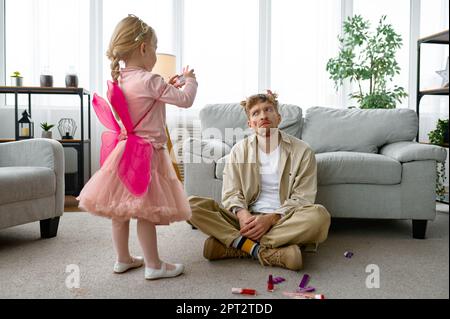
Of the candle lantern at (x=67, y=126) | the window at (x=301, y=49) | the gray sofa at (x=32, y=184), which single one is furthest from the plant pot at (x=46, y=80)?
the window at (x=301, y=49)

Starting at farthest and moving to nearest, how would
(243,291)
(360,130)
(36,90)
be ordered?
(36,90) → (360,130) → (243,291)

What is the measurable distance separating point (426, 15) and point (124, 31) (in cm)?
386

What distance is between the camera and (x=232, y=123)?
10.00 ft

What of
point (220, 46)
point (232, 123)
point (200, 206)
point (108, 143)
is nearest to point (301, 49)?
point (220, 46)

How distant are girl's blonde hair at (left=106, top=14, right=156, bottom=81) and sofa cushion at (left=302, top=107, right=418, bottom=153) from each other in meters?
1.58

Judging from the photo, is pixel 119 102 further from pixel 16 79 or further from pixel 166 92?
pixel 16 79

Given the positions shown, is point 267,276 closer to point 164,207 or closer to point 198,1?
Answer: point 164,207

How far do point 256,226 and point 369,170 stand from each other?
0.86m

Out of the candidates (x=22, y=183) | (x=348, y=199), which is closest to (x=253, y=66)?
(x=348, y=199)

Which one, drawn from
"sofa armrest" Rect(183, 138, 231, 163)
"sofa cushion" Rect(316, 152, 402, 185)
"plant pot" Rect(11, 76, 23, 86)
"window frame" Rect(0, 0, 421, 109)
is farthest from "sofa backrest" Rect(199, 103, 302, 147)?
"plant pot" Rect(11, 76, 23, 86)

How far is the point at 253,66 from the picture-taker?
4.50 meters

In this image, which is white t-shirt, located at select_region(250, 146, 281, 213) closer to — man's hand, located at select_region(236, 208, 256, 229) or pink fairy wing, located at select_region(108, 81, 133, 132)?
man's hand, located at select_region(236, 208, 256, 229)
